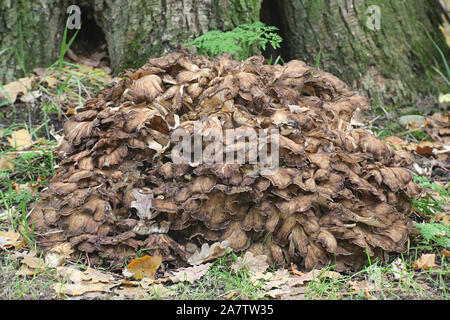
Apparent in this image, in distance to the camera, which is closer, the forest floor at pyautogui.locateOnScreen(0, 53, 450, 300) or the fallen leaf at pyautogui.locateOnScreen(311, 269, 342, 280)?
the forest floor at pyautogui.locateOnScreen(0, 53, 450, 300)

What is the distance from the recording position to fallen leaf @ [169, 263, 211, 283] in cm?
354

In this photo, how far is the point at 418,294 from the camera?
3400 mm

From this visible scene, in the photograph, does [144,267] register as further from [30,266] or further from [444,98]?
[444,98]

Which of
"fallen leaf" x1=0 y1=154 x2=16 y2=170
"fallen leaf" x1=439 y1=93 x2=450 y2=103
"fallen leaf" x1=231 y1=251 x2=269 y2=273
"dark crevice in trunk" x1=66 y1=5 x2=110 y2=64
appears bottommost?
"fallen leaf" x1=231 y1=251 x2=269 y2=273

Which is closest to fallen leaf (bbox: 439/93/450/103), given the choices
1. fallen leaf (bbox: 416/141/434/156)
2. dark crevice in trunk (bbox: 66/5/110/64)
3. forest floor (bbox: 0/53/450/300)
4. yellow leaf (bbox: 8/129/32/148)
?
fallen leaf (bbox: 416/141/434/156)

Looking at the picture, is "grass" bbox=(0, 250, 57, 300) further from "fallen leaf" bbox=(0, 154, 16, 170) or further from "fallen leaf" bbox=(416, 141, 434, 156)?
"fallen leaf" bbox=(416, 141, 434, 156)

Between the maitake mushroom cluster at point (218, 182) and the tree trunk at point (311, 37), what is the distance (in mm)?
2132

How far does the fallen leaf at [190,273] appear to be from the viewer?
354cm

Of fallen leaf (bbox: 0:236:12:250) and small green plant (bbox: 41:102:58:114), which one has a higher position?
small green plant (bbox: 41:102:58:114)

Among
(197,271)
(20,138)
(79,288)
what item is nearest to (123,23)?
(20,138)

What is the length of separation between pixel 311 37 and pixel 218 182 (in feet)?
11.6

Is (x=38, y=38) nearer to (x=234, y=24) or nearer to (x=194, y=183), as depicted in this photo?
(x=234, y=24)

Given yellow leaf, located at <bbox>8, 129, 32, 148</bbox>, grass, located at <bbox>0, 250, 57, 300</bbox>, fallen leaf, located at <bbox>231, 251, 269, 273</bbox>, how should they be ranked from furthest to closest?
yellow leaf, located at <bbox>8, 129, 32, 148</bbox>, fallen leaf, located at <bbox>231, 251, 269, 273</bbox>, grass, located at <bbox>0, 250, 57, 300</bbox>

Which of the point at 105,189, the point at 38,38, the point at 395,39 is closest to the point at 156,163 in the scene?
the point at 105,189
